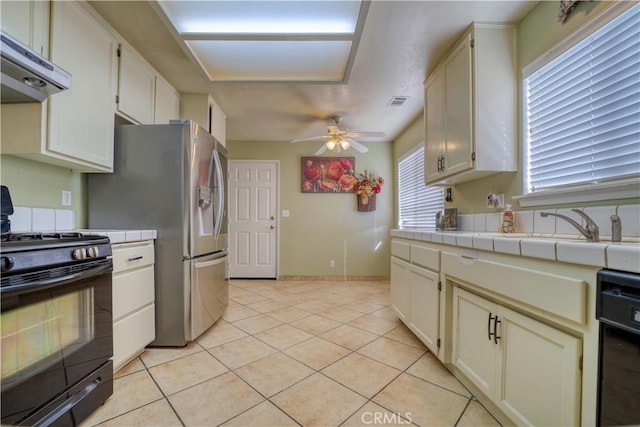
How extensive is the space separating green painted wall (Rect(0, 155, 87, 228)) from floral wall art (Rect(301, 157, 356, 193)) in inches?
116

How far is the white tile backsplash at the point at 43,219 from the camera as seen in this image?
153 centimetres

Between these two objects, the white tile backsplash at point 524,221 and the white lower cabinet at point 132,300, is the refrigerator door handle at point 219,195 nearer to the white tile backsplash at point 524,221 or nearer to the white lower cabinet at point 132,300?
the white lower cabinet at point 132,300

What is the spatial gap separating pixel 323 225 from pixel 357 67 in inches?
103

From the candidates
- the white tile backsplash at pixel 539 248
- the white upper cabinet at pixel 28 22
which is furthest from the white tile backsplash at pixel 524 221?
the white upper cabinet at pixel 28 22

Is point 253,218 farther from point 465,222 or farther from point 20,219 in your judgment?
point 465,222

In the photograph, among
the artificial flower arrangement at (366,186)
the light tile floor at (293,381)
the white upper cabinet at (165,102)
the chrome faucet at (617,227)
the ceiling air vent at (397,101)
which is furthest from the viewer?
the artificial flower arrangement at (366,186)

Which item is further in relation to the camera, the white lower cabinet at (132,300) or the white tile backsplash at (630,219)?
the white lower cabinet at (132,300)

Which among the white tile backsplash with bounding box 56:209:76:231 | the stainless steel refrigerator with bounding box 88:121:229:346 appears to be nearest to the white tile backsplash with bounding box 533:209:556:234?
the stainless steel refrigerator with bounding box 88:121:229:346

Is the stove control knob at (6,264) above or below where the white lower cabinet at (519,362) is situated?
above

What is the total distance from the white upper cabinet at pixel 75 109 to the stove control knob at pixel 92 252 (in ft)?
2.15

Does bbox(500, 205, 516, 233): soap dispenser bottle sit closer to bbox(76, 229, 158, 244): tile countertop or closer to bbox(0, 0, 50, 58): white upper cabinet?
bbox(76, 229, 158, 244): tile countertop

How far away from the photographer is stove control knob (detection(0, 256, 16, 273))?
2.81ft

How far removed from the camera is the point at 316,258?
173 inches

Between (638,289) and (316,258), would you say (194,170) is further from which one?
(316,258)
